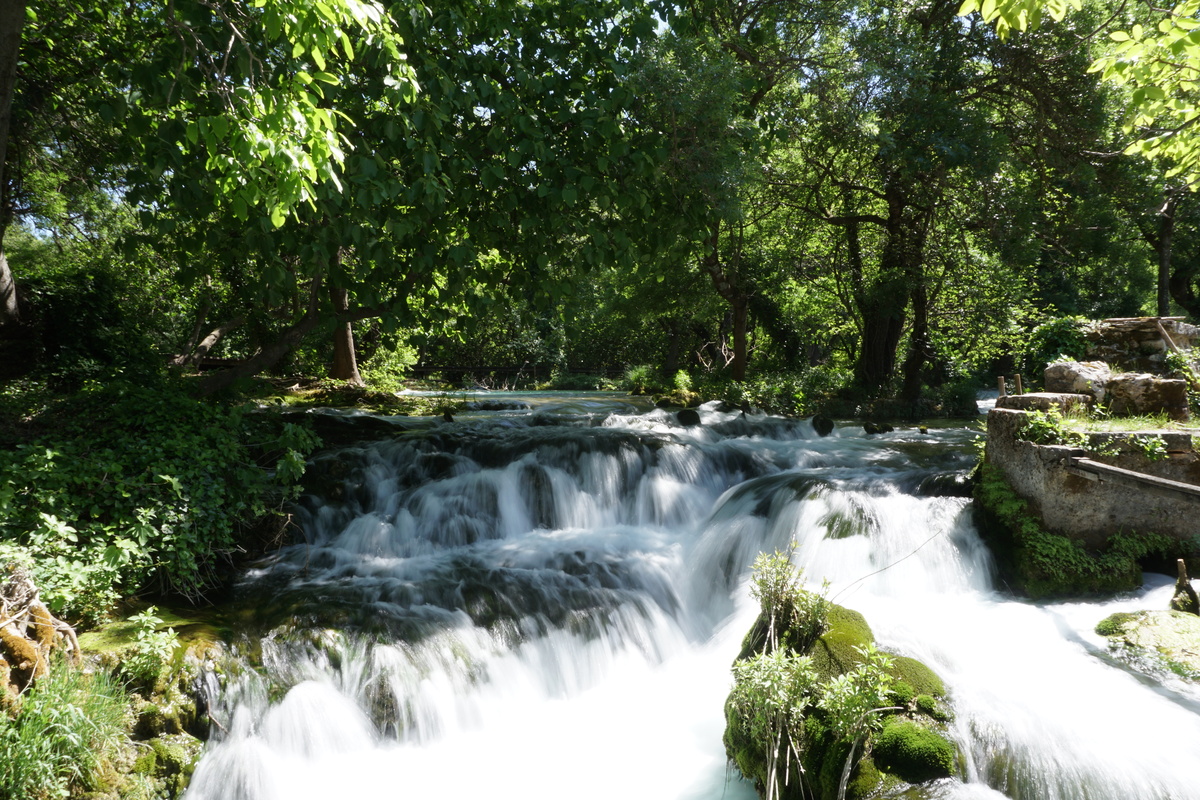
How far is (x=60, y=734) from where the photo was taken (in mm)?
3521

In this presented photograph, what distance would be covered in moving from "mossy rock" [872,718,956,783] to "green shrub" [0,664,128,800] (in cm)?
444

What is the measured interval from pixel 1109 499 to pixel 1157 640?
1.74 metres

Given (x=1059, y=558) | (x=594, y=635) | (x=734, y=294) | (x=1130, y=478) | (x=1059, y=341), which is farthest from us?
(x=734, y=294)

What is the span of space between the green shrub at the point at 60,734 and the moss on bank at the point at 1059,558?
24.8 ft

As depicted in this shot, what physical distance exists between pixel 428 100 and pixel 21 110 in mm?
5990

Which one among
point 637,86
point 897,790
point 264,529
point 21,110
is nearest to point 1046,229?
point 637,86

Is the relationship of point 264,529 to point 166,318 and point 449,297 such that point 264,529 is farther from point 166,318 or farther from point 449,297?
point 166,318

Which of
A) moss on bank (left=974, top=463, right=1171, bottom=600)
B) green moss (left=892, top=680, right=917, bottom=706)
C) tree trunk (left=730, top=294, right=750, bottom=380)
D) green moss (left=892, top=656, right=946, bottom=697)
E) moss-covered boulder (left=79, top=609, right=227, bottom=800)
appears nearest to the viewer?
moss-covered boulder (left=79, top=609, right=227, bottom=800)

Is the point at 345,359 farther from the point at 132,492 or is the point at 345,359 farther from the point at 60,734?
the point at 60,734

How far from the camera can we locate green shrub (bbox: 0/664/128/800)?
10.9 feet

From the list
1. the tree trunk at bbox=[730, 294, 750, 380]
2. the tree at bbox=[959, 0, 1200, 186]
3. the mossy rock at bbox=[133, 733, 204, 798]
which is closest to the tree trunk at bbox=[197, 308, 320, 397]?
the mossy rock at bbox=[133, 733, 204, 798]

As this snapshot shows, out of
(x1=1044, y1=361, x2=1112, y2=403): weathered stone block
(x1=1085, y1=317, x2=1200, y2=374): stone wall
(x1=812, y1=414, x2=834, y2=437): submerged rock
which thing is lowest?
(x1=812, y1=414, x2=834, y2=437): submerged rock

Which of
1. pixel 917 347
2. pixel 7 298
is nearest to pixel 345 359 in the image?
pixel 7 298

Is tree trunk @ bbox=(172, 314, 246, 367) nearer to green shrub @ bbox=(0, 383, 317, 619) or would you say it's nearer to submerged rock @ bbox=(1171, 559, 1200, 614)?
green shrub @ bbox=(0, 383, 317, 619)
